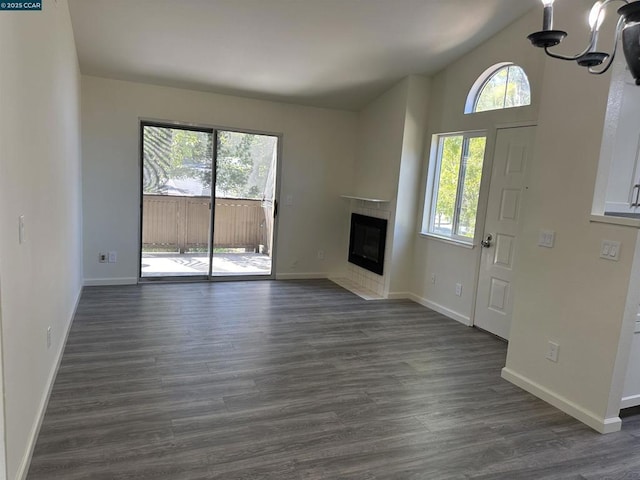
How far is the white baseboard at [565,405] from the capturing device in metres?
2.59

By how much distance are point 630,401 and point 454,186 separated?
105 inches

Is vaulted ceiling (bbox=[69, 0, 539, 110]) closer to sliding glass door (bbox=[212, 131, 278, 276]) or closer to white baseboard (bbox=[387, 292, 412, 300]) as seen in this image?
sliding glass door (bbox=[212, 131, 278, 276])

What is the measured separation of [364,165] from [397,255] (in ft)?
4.75

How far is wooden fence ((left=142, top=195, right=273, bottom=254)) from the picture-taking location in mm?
5434

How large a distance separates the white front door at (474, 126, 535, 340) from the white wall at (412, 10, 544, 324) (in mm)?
105

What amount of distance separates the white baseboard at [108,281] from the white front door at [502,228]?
161 inches

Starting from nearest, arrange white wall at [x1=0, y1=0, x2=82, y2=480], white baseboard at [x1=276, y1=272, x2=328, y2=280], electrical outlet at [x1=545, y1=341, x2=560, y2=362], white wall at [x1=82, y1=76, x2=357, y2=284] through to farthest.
A: white wall at [x1=0, y1=0, x2=82, y2=480]
electrical outlet at [x1=545, y1=341, x2=560, y2=362]
white wall at [x1=82, y1=76, x2=357, y2=284]
white baseboard at [x1=276, y1=272, x2=328, y2=280]

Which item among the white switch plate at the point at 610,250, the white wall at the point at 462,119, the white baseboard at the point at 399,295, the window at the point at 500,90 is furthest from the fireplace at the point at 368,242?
the white switch plate at the point at 610,250

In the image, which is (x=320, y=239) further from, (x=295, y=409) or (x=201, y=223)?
(x=295, y=409)

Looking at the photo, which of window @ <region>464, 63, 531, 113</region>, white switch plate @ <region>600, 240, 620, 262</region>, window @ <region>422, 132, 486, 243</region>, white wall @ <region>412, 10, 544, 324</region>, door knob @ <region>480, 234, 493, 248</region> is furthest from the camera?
window @ <region>422, 132, 486, 243</region>

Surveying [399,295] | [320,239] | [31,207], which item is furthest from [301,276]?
[31,207]

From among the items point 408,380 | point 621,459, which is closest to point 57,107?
point 408,380

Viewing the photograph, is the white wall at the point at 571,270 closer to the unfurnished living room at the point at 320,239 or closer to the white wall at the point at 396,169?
the unfurnished living room at the point at 320,239

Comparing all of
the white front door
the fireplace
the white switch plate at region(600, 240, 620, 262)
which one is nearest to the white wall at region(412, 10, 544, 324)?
the white front door
